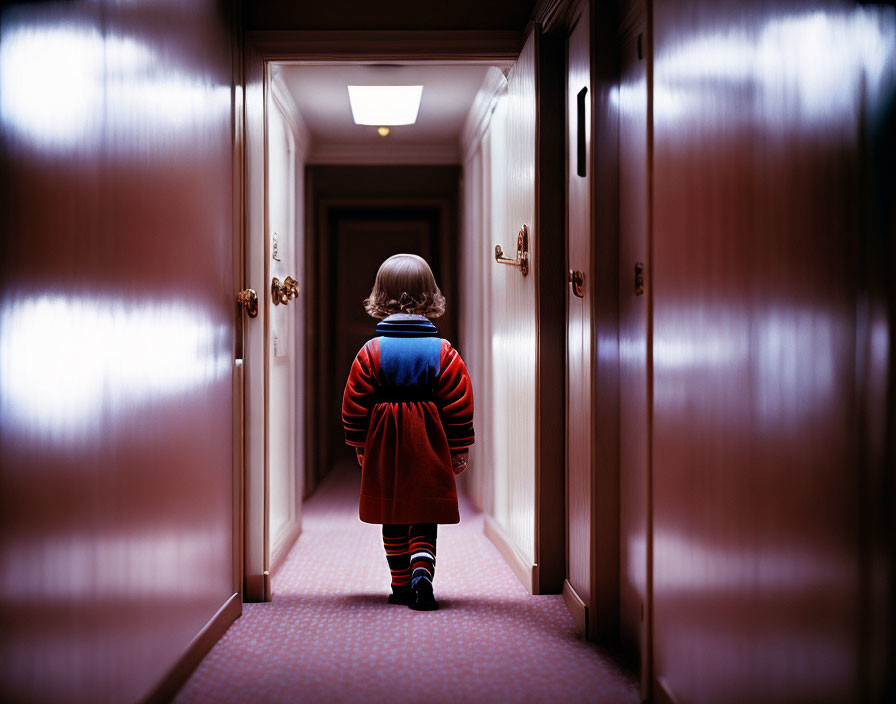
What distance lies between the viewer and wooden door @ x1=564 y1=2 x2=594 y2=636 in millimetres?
2336

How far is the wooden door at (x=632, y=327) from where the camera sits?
6.84ft

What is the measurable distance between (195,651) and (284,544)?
1276 millimetres

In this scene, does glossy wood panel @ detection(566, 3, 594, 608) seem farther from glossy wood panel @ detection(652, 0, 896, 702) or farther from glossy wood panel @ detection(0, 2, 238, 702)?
glossy wood panel @ detection(0, 2, 238, 702)

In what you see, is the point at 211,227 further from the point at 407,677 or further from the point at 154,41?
the point at 407,677

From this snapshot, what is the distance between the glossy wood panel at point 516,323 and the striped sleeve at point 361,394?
574 millimetres

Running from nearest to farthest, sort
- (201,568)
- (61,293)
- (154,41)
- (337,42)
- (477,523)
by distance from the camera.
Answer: (61,293) < (154,41) < (201,568) < (337,42) < (477,523)

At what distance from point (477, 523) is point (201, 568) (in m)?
2.19

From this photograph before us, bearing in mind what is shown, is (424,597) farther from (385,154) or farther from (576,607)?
(385,154)

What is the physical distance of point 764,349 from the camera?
1246 mm

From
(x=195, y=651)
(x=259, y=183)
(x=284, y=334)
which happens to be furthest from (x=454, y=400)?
(x=284, y=334)

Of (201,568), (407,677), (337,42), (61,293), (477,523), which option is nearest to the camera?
(61,293)

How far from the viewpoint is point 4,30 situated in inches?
47.6

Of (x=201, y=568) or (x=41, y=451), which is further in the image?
(x=201, y=568)

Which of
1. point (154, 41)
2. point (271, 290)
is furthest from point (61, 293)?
point (271, 290)
